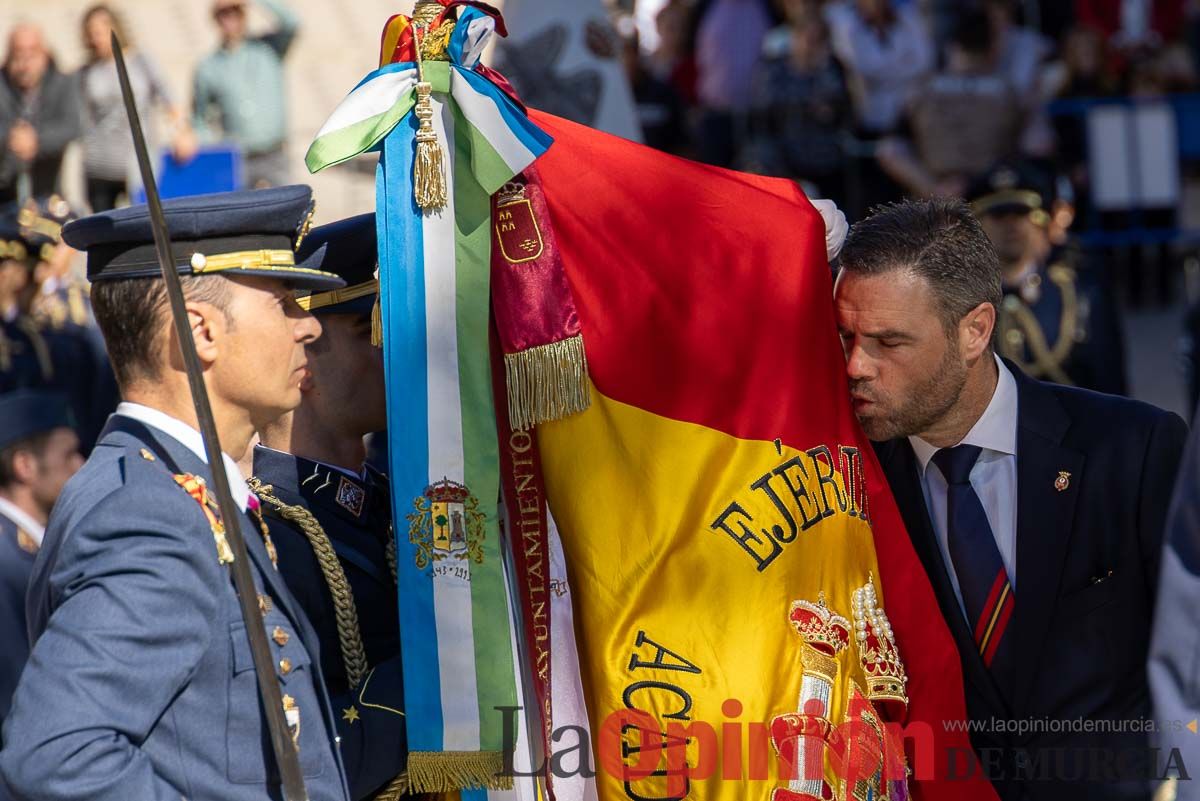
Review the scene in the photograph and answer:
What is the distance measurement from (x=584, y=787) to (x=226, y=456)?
0.91 meters

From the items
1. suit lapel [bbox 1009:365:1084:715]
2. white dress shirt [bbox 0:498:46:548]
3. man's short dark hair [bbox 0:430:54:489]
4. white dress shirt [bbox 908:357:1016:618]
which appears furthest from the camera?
man's short dark hair [bbox 0:430:54:489]

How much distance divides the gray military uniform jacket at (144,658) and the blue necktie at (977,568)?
1310 millimetres

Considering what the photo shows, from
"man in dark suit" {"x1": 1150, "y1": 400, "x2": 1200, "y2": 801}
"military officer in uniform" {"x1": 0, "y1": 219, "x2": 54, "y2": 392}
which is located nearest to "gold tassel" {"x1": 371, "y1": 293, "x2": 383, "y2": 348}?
"man in dark suit" {"x1": 1150, "y1": 400, "x2": 1200, "y2": 801}

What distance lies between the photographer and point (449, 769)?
3.01m

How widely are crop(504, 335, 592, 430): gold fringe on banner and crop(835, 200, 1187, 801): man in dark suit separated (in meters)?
0.58

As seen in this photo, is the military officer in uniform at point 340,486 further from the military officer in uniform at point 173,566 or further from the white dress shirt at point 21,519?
the white dress shirt at point 21,519

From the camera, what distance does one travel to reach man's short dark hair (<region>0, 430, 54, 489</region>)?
542 cm

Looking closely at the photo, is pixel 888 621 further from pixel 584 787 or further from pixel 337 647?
pixel 337 647

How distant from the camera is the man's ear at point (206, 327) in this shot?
2750 mm

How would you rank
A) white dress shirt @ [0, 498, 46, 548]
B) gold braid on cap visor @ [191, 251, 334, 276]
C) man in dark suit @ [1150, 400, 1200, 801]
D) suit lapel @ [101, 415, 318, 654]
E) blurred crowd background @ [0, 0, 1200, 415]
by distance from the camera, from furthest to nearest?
blurred crowd background @ [0, 0, 1200, 415] < white dress shirt @ [0, 498, 46, 548] < gold braid on cap visor @ [191, 251, 334, 276] < suit lapel @ [101, 415, 318, 654] < man in dark suit @ [1150, 400, 1200, 801]

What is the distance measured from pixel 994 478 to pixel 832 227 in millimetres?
608

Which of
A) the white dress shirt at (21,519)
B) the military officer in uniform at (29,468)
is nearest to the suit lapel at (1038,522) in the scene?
the military officer in uniform at (29,468)

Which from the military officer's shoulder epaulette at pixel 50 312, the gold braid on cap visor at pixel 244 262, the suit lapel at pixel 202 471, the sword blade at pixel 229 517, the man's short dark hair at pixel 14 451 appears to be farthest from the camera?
the military officer's shoulder epaulette at pixel 50 312

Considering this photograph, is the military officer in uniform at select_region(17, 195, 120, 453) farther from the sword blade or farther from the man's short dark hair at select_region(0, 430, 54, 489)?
the sword blade
